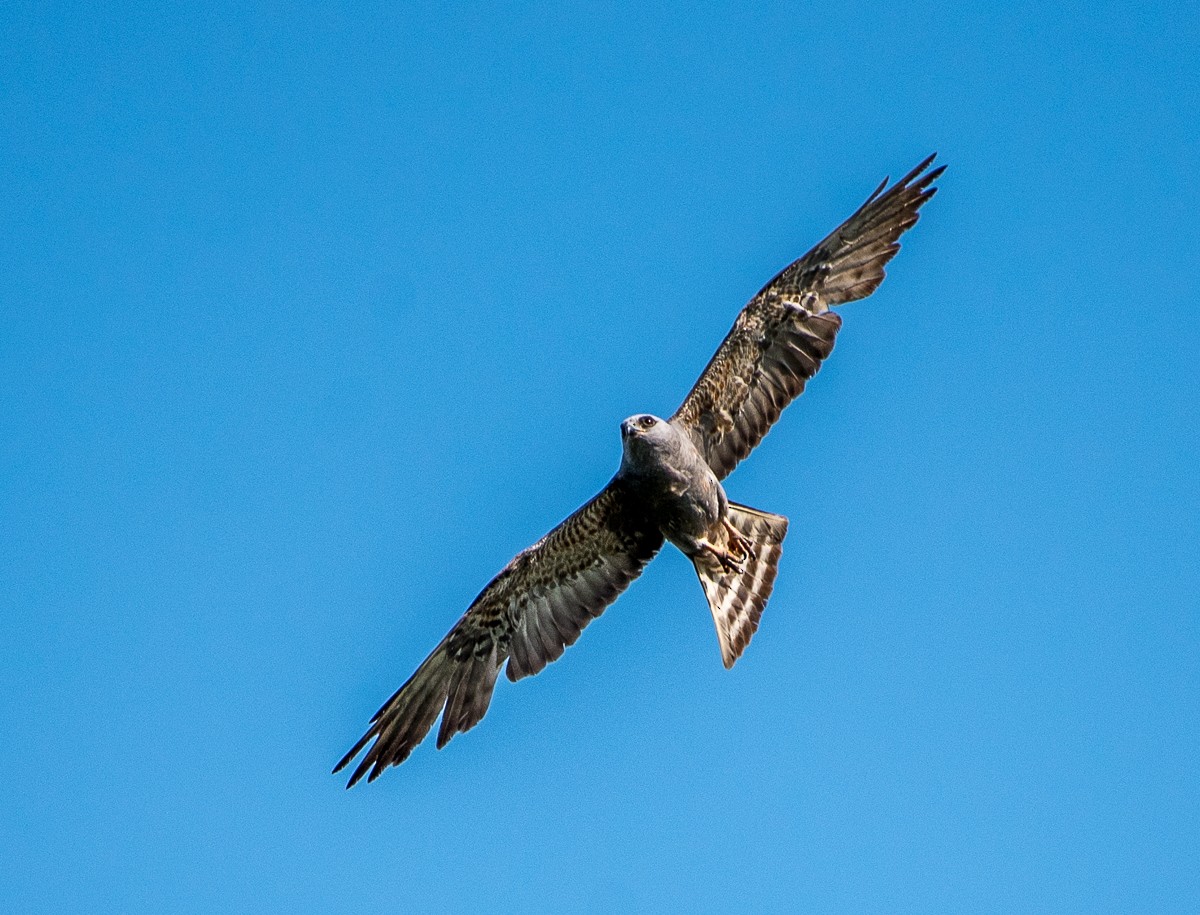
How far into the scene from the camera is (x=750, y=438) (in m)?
15.3

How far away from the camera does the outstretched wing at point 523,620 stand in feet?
50.6

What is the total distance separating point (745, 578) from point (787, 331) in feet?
7.01

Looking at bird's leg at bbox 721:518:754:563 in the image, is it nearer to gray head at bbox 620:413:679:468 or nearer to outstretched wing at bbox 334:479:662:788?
outstretched wing at bbox 334:479:662:788

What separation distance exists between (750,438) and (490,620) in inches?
110

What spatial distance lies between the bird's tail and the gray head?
102 cm

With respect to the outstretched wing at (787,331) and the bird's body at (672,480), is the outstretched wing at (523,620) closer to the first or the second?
the bird's body at (672,480)

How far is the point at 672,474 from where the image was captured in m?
14.5

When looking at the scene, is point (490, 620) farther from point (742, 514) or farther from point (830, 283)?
point (830, 283)

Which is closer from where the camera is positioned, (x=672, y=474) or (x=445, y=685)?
(x=672, y=474)

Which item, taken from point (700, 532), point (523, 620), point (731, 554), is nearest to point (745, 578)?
point (731, 554)

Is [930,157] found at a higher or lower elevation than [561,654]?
higher

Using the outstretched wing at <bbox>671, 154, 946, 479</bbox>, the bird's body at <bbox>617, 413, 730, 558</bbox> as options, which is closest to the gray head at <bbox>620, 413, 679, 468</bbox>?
the bird's body at <bbox>617, 413, 730, 558</bbox>

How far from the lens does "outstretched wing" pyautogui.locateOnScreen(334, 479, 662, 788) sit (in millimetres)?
15422

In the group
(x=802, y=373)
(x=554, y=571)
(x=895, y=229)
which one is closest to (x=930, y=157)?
(x=895, y=229)
